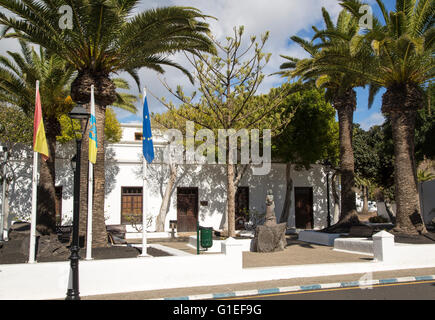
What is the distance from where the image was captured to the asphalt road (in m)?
7.45

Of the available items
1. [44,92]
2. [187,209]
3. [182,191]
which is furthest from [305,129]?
[44,92]

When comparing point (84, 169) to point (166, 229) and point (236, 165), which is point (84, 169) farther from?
point (236, 165)

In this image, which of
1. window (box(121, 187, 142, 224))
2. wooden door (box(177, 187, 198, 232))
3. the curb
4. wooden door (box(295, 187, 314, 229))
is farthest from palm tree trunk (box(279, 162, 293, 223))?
the curb

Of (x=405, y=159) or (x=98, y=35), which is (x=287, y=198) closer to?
(x=405, y=159)

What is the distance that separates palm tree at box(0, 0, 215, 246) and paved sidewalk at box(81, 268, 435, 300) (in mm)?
3267

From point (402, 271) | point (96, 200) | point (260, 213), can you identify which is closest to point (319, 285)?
point (402, 271)

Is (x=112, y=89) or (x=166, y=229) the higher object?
(x=112, y=89)

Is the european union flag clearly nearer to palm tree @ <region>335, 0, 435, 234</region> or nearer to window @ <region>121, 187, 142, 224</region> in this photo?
palm tree @ <region>335, 0, 435, 234</region>

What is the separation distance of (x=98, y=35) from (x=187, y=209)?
1403cm

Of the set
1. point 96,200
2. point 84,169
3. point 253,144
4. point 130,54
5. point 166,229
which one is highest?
point 130,54

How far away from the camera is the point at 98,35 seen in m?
10.8
